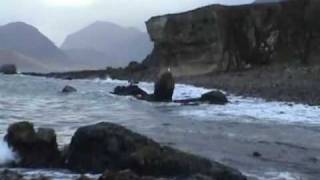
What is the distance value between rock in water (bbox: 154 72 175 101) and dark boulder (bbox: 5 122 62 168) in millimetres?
25228

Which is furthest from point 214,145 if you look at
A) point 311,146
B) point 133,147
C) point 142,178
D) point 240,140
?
point 142,178

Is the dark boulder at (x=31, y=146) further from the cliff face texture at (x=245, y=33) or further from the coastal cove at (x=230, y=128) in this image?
the cliff face texture at (x=245, y=33)

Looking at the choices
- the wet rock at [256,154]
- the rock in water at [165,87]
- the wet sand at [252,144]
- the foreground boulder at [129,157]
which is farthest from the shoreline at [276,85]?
the foreground boulder at [129,157]

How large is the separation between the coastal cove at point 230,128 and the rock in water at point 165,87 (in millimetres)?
1887

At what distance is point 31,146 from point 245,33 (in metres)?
58.8

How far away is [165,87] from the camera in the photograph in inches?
1601

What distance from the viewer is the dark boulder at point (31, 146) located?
14828 millimetres

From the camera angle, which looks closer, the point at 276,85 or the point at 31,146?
the point at 31,146

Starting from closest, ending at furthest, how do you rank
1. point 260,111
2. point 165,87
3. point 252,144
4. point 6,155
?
point 6,155 < point 252,144 < point 260,111 < point 165,87

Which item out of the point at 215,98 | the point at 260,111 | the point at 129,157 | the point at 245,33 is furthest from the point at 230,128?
the point at 245,33

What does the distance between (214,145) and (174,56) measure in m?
57.5

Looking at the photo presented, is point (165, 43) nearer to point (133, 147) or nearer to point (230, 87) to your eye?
point (230, 87)

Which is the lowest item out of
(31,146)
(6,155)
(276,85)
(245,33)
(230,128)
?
(230,128)

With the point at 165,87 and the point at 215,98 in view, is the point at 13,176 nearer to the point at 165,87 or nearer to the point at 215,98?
the point at 215,98
